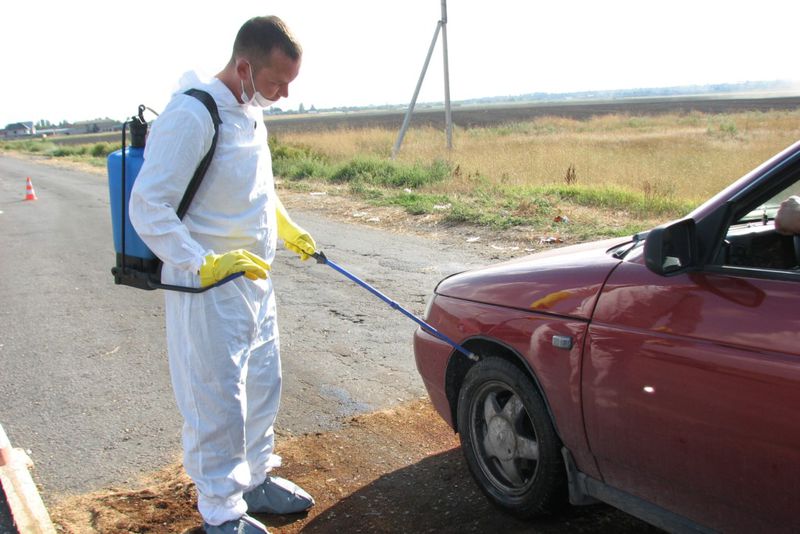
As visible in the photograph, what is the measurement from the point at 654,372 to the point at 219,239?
176 cm

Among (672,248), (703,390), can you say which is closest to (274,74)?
(672,248)

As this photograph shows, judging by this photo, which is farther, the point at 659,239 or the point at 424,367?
the point at 424,367

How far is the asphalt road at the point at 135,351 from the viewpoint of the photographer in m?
4.43

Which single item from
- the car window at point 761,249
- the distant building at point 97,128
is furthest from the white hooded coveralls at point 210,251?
the distant building at point 97,128

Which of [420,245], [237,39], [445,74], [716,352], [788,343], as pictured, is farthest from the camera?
[445,74]

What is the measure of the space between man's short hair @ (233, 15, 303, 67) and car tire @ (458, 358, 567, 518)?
1570 millimetres

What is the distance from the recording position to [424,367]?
3.83m

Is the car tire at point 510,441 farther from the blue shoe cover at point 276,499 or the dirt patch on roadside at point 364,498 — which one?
the blue shoe cover at point 276,499

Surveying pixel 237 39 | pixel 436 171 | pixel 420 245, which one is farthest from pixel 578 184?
pixel 237 39

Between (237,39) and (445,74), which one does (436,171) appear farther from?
(237,39)

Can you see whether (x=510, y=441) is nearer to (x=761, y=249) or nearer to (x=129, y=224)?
(x=761, y=249)

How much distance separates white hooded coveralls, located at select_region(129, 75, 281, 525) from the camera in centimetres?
284

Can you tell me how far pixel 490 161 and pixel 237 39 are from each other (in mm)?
16244

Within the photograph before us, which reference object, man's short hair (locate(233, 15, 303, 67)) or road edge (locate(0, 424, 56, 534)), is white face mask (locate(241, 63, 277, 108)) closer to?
man's short hair (locate(233, 15, 303, 67))
